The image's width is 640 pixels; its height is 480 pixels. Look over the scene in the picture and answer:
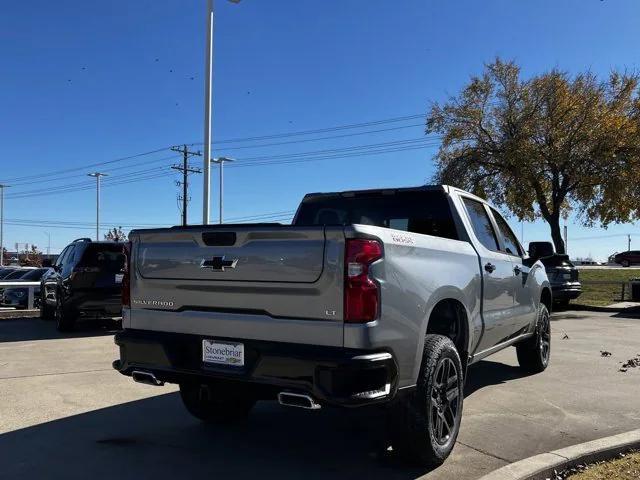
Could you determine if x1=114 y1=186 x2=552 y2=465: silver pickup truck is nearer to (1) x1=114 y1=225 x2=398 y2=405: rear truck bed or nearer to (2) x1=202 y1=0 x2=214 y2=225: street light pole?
(1) x1=114 y1=225 x2=398 y2=405: rear truck bed

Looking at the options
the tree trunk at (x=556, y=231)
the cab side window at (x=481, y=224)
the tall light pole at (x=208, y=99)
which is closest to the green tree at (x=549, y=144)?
the tree trunk at (x=556, y=231)

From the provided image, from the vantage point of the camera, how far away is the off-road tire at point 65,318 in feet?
35.9

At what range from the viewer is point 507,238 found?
658 centimetres

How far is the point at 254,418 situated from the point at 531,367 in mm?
3827

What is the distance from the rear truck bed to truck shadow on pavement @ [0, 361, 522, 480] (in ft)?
2.04

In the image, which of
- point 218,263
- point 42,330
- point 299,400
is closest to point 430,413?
point 299,400

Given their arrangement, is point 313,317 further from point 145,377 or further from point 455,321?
point 455,321

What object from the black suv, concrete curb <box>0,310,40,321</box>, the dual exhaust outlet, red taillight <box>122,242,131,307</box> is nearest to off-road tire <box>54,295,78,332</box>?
the black suv

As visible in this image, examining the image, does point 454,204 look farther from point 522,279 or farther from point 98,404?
point 98,404

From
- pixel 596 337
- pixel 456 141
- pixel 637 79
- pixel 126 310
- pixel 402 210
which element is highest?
pixel 637 79

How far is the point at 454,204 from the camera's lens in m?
5.31

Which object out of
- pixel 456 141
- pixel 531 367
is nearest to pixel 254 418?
pixel 531 367

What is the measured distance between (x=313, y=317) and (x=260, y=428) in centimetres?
203

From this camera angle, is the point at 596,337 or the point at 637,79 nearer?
the point at 596,337
